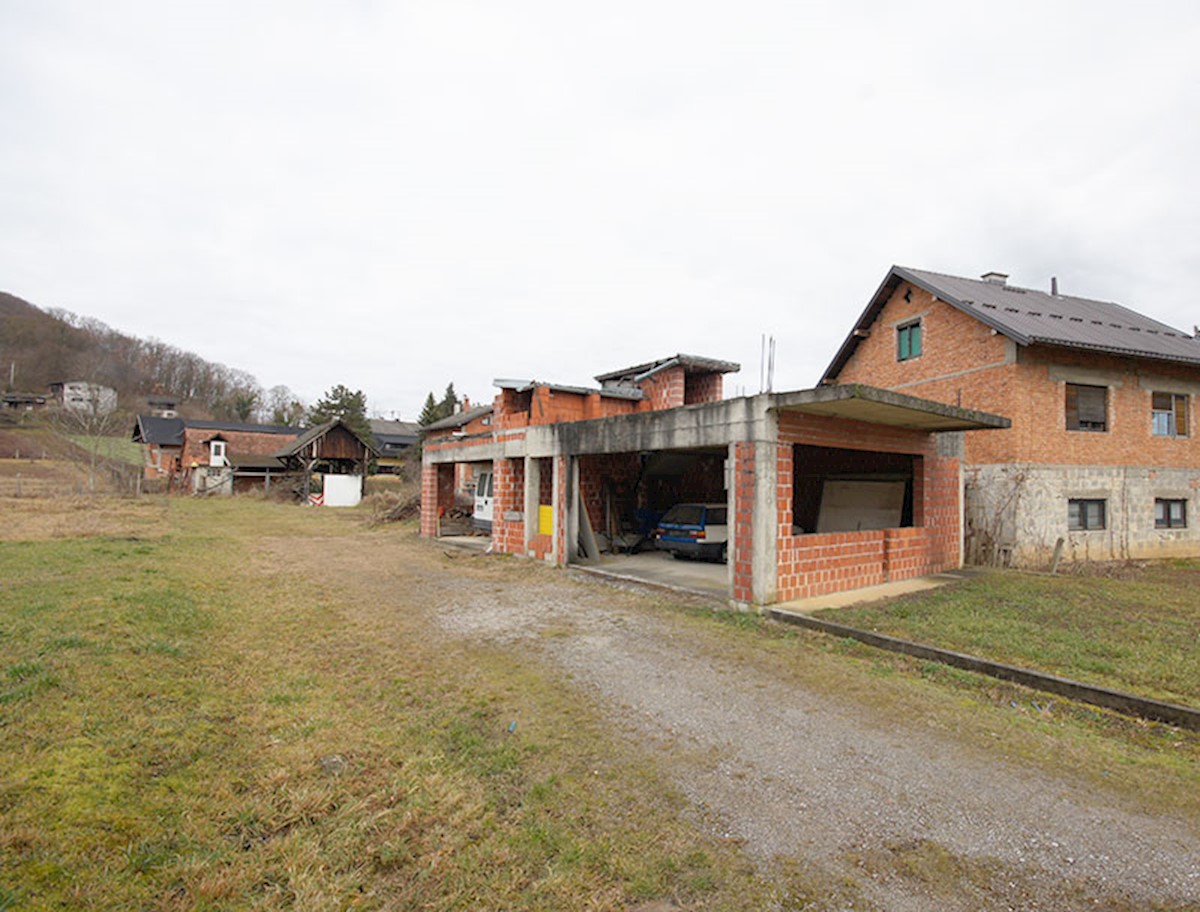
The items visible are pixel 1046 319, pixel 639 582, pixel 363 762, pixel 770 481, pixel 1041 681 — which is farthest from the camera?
pixel 1046 319

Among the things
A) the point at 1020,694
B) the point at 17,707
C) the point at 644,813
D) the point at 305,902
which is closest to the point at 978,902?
the point at 644,813

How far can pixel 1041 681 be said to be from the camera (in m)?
5.80

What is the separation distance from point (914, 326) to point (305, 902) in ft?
64.4

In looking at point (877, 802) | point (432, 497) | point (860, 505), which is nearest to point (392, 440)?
point (432, 497)

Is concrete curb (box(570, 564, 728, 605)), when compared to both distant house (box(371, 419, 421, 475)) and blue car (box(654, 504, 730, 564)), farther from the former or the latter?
distant house (box(371, 419, 421, 475))

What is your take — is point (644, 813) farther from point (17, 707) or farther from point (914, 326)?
point (914, 326)

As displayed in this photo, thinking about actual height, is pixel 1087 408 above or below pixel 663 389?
below

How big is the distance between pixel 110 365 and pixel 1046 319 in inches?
3782

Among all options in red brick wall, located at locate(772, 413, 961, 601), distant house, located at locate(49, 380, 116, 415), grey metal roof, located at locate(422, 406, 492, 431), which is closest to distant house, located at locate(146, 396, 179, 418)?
distant house, located at locate(49, 380, 116, 415)

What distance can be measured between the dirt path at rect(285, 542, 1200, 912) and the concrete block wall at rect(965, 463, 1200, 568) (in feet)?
36.6

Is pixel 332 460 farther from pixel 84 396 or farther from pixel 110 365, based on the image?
pixel 110 365

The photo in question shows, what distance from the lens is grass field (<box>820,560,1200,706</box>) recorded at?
19.7ft

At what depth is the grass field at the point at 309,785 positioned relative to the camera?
2.82 metres

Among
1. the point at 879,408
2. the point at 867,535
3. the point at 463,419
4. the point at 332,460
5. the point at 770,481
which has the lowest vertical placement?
the point at 867,535
